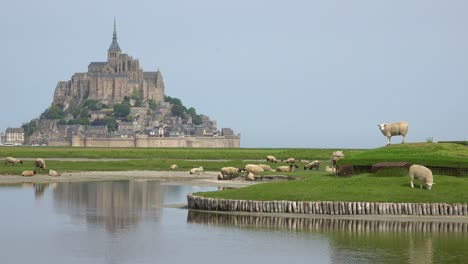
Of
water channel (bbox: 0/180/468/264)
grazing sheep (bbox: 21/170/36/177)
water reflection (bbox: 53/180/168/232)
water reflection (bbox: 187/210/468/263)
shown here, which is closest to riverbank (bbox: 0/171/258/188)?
grazing sheep (bbox: 21/170/36/177)

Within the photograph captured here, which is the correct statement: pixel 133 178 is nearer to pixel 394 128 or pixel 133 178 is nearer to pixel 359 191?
pixel 394 128

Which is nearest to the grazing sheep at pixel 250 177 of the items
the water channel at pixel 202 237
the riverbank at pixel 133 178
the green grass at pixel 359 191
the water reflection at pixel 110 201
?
the riverbank at pixel 133 178

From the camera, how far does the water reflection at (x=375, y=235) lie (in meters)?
34.3

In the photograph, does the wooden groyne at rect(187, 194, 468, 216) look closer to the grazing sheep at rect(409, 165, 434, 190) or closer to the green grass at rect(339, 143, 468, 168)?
the grazing sheep at rect(409, 165, 434, 190)

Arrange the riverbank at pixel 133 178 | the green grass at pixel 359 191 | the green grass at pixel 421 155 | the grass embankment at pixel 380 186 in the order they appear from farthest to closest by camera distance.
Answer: the riverbank at pixel 133 178 → the green grass at pixel 421 155 → the grass embankment at pixel 380 186 → the green grass at pixel 359 191

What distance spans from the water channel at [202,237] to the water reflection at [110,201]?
0.06m

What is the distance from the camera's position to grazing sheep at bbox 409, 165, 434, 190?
48.6 m

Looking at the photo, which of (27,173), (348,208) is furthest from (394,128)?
(27,173)

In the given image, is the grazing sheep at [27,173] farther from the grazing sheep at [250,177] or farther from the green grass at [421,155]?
the green grass at [421,155]

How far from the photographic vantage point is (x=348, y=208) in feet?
152

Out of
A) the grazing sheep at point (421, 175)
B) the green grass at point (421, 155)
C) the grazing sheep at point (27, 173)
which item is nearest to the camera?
the grazing sheep at point (421, 175)

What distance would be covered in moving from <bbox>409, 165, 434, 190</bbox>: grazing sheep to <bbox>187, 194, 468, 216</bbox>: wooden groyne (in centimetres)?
291

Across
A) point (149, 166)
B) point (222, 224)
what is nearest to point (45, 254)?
point (222, 224)

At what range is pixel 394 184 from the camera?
165ft
